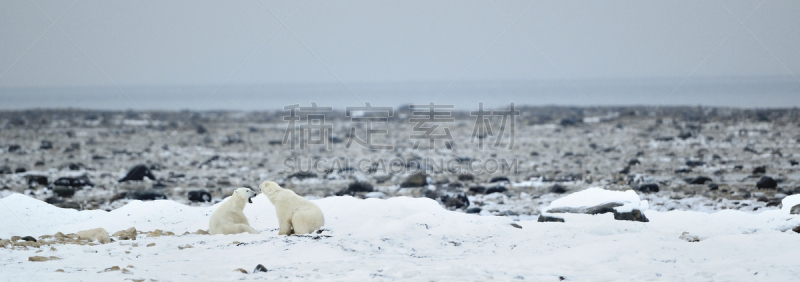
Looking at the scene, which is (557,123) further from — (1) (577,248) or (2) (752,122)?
(1) (577,248)

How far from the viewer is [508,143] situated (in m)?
31.7

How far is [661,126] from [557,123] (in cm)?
649

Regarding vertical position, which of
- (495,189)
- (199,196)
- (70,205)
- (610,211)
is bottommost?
(70,205)

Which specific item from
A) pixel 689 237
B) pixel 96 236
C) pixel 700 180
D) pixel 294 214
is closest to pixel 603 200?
pixel 689 237

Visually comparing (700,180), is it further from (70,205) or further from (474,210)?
(70,205)

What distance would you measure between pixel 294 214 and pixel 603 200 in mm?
4746

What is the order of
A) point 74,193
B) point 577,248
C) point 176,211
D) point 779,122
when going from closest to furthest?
point 577,248 < point 176,211 < point 74,193 < point 779,122

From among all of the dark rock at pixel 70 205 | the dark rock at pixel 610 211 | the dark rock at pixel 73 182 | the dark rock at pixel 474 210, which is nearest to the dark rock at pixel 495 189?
the dark rock at pixel 474 210

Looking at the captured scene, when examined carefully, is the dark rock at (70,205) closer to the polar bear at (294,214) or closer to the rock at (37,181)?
the rock at (37,181)

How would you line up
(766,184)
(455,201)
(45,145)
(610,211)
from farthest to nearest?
(45,145) < (766,184) < (455,201) < (610,211)

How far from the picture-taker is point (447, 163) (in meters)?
24.3

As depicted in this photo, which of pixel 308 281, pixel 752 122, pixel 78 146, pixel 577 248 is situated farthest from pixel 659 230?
pixel 752 122

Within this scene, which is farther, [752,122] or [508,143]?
[752,122]

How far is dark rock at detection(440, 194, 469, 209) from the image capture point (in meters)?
14.5
